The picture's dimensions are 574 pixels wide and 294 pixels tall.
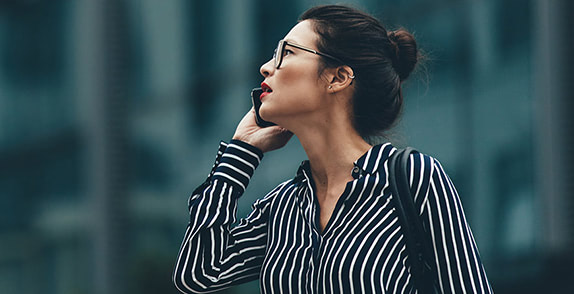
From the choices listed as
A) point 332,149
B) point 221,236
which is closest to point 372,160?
point 332,149

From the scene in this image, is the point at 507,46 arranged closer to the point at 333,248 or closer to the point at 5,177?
the point at 5,177

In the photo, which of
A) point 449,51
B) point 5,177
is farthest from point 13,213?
point 449,51

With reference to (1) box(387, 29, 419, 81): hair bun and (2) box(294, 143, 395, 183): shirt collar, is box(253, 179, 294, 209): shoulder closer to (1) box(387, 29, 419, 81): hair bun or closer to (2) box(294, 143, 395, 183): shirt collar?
(2) box(294, 143, 395, 183): shirt collar

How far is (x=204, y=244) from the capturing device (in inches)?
98.7

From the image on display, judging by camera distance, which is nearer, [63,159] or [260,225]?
[260,225]

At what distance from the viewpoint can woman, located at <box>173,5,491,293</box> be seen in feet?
7.47

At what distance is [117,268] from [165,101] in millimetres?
2106

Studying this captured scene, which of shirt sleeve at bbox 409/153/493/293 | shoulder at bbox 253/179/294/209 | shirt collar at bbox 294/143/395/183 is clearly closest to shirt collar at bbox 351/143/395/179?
shirt collar at bbox 294/143/395/183

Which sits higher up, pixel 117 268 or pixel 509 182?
pixel 509 182

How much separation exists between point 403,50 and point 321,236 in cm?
62

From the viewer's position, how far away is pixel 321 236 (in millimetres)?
2400

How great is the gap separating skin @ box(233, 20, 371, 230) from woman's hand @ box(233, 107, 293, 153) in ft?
0.39

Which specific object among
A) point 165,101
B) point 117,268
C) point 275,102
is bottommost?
point 117,268

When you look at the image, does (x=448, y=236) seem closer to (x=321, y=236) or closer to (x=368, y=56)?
(x=321, y=236)
